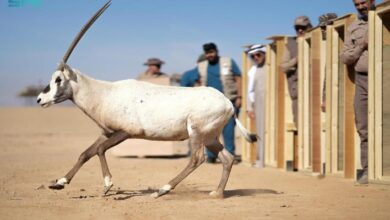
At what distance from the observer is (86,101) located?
912 cm

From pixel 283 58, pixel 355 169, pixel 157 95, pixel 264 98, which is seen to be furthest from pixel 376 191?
Answer: pixel 264 98

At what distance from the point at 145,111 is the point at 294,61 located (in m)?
4.90

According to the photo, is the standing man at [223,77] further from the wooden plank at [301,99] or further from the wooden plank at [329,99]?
the wooden plank at [329,99]

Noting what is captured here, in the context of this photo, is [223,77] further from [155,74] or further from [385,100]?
[385,100]

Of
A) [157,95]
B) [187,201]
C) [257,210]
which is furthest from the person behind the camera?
[157,95]

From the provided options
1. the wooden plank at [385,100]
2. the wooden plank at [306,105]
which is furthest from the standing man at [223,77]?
the wooden plank at [385,100]

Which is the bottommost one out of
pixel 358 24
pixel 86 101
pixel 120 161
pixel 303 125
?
pixel 120 161

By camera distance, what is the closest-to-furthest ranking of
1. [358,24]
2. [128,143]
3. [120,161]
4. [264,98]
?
[358,24] → [264,98] → [120,161] → [128,143]

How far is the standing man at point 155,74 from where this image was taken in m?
16.4

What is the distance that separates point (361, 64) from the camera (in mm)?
9898

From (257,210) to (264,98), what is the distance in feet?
23.9

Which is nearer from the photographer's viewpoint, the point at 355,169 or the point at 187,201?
the point at 187,201

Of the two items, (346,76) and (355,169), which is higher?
(346,76)

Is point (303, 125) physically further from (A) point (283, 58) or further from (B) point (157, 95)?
(B) point (157, 95)
